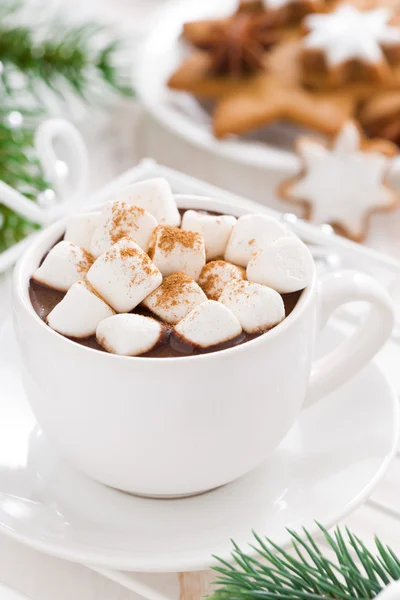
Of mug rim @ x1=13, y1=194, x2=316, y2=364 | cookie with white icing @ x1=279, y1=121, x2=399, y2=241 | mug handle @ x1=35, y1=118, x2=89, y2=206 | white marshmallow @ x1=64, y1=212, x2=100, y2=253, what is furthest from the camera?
cookie with white icing @ x1=279, y1=121, x2=399, y2=241

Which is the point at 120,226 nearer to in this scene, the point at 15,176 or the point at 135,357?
the point at 135,357

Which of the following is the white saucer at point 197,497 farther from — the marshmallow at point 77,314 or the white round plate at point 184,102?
the white round plate at point 184,102

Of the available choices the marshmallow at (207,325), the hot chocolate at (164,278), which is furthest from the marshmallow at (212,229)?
the marshmallow at (207,325)

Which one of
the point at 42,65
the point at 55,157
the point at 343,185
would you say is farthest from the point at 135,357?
the point at 42,65

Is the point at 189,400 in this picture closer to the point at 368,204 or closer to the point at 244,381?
the point at 244,381

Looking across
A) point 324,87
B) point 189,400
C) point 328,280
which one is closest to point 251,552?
point 189,400

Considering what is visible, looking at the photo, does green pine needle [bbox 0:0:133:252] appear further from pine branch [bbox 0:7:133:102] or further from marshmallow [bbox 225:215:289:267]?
marshmallow [bbox 225:215:289:267]

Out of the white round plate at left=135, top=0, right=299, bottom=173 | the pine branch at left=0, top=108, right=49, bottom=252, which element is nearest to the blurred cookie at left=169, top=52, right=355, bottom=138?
the white round plate at left=135, top=0, right=299, bottom=173
